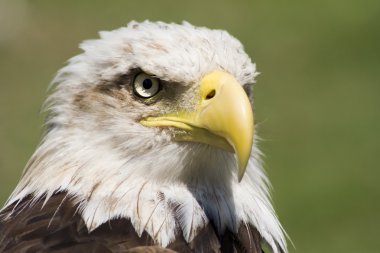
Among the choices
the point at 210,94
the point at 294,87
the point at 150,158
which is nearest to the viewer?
the point at 210,94

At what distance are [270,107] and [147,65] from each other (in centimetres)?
A: 747

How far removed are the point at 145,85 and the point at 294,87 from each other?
8.02m

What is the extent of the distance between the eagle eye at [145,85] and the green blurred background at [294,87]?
5.15 m

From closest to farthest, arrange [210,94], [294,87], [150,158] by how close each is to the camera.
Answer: [210,94], [150,158], [294,87]

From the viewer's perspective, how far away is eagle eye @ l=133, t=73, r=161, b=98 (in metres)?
5.30

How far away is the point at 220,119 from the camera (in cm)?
507

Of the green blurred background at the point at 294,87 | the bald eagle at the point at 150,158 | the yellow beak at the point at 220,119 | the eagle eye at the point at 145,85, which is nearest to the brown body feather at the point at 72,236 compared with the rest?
the bald eagle at the point at 150,158

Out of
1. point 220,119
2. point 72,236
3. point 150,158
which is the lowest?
point 72,236

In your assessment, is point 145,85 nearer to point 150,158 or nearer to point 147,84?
point 147,84

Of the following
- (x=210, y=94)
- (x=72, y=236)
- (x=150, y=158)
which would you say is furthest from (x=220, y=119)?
(x=72, y=236)

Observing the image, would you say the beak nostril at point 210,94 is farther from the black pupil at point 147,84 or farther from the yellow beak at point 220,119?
the black pupil at point 147,84

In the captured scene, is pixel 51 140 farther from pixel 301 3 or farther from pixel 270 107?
pixel 301 3

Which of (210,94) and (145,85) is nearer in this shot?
(210,94)

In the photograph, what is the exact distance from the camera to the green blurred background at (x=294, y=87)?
1111 cm
